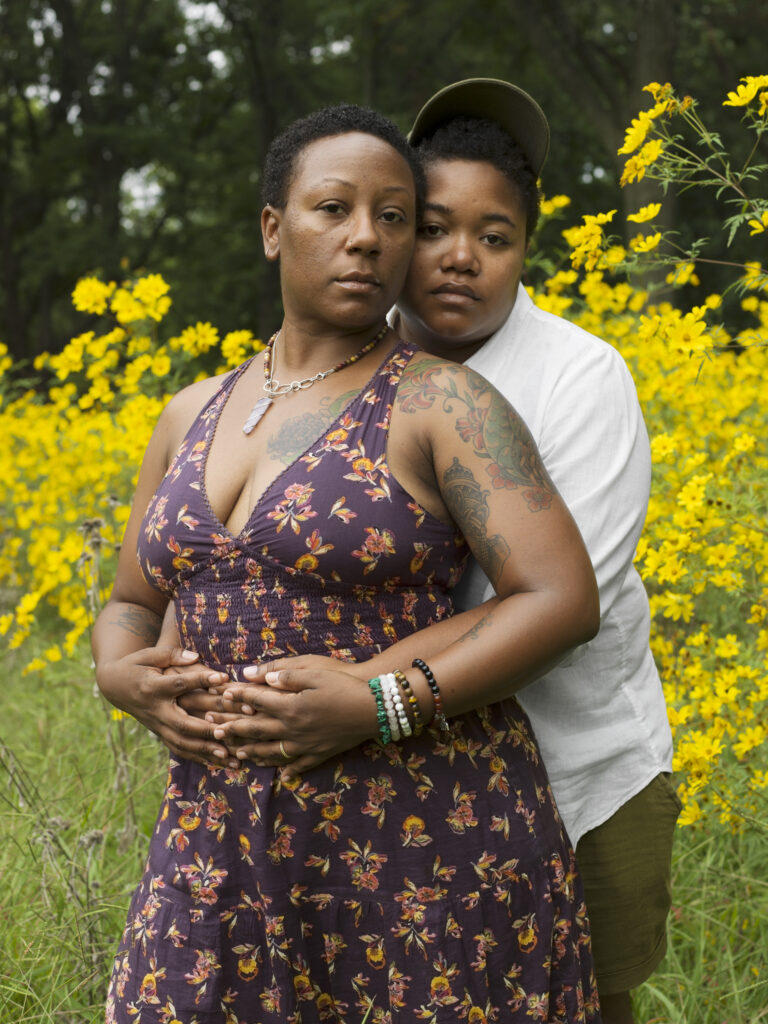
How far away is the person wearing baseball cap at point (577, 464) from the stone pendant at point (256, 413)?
1.46 feet

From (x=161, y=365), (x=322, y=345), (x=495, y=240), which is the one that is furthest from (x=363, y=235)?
(x=161, y=365)

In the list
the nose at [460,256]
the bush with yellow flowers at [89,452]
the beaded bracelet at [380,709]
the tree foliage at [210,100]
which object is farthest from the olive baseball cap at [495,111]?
the tree foliage at [210,100]

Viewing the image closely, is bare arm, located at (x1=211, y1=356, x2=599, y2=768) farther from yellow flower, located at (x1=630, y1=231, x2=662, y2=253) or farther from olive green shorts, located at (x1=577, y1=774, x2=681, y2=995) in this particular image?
yellow flower, located at (x1=630, y1=231, x2=662, y2=253)

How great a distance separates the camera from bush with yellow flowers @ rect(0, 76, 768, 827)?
94.4 inches

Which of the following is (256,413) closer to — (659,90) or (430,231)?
(430,231)

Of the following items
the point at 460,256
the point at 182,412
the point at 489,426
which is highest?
the point at 460,256

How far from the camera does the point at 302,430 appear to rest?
179 cm

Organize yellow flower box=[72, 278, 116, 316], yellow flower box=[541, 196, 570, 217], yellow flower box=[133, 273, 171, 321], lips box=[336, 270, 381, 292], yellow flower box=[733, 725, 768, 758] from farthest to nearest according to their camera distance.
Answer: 1. yellow flower box=[541, 196, 570, 217]
2. yellow flower box=[72, 278, 116, 316]
3. yellow flower box=[133, 273, 171, 321]
4. yellow flower box=[733, 725, 768, 758]
5. lips box=[336, 270, 381, 292]

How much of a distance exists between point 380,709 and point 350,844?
23 centimetres

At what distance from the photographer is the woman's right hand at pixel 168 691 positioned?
1.75 meters

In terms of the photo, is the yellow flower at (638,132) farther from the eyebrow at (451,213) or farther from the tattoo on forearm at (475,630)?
the tattoo on forearm at (475,630)

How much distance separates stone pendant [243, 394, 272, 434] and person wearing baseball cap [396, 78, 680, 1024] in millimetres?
446

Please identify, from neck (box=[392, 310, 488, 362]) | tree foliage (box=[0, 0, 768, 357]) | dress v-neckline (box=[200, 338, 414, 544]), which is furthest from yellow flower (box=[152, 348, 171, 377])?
tree foliage (box=[0, 0, 768, 357])

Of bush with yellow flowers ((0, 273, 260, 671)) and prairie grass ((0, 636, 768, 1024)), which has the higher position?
bush with yellow flowers ((0, 273, 260, 671))
